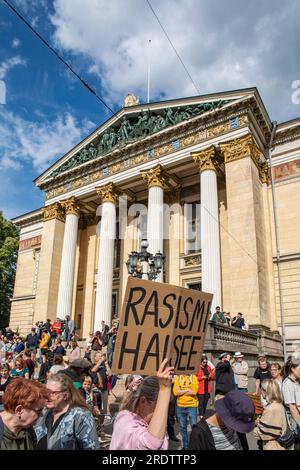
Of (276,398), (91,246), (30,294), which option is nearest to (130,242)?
(91,246)

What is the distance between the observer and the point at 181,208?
75.2 ft

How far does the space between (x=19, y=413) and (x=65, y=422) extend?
41cm

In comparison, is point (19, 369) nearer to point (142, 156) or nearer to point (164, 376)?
point (164, 376)

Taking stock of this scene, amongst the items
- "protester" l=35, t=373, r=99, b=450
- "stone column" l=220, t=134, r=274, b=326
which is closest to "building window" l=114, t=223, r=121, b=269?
"stone column" l=220, t=134, r=274, b=326

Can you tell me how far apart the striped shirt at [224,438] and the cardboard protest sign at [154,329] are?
50 centimetres

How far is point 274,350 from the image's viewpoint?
52.2 ft

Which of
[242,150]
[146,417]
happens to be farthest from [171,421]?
[242,150]

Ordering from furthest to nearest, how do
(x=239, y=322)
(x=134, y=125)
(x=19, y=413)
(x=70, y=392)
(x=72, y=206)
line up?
(x=72, y=206), (x=134, y=125), (x=239, y=322), (x=70, y=392), (x=19, y=413)

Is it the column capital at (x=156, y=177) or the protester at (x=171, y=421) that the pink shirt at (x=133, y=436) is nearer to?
the protester at (x=171, y=421)

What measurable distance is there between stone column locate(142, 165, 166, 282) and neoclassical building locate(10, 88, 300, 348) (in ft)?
0.20

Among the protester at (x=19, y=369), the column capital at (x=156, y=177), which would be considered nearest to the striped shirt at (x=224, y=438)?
the protester at (x=19, y=369)

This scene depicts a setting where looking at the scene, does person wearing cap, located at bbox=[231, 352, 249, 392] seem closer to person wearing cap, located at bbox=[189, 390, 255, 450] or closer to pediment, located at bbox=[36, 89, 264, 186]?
person wearing cap, located at bbox=[189, 390, 255, 450]

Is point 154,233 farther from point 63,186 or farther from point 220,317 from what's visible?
point 63,186

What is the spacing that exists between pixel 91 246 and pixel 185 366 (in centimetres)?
2424
